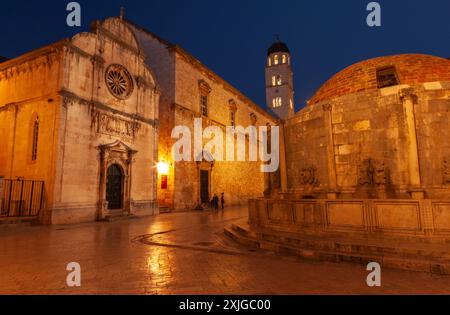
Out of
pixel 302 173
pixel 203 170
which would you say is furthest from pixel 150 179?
pixel 302 173

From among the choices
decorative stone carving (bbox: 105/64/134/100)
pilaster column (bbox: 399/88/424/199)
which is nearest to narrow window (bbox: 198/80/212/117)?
decorative stone carving (bbox: 105/64/134/100)

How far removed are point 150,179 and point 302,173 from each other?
12.0 m

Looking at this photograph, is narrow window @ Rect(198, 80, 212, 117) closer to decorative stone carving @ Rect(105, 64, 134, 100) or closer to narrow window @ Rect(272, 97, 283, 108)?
decorative stone carving @ Rect(105, 64, 134, 100)

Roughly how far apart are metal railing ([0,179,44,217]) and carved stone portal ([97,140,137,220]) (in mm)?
2818

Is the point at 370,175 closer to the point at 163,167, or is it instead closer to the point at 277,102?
the point at 163,167

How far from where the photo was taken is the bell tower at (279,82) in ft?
187

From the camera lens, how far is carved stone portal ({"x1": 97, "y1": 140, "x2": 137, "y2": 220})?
15.2 metres

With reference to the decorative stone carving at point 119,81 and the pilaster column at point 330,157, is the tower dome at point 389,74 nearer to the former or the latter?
the pilaster column at point 330,157

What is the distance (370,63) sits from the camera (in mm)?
10461

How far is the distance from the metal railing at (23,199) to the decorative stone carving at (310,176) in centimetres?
1189

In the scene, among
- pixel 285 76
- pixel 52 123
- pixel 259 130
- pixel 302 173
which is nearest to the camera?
pixel 302 173

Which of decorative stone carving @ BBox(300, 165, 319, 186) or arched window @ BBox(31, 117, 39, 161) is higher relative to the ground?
Answer: arched window @ BBox(31, 117, 39, 161)

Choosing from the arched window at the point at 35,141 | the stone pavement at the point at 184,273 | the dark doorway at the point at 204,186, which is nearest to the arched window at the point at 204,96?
the dark doorway at the point at 204,186
